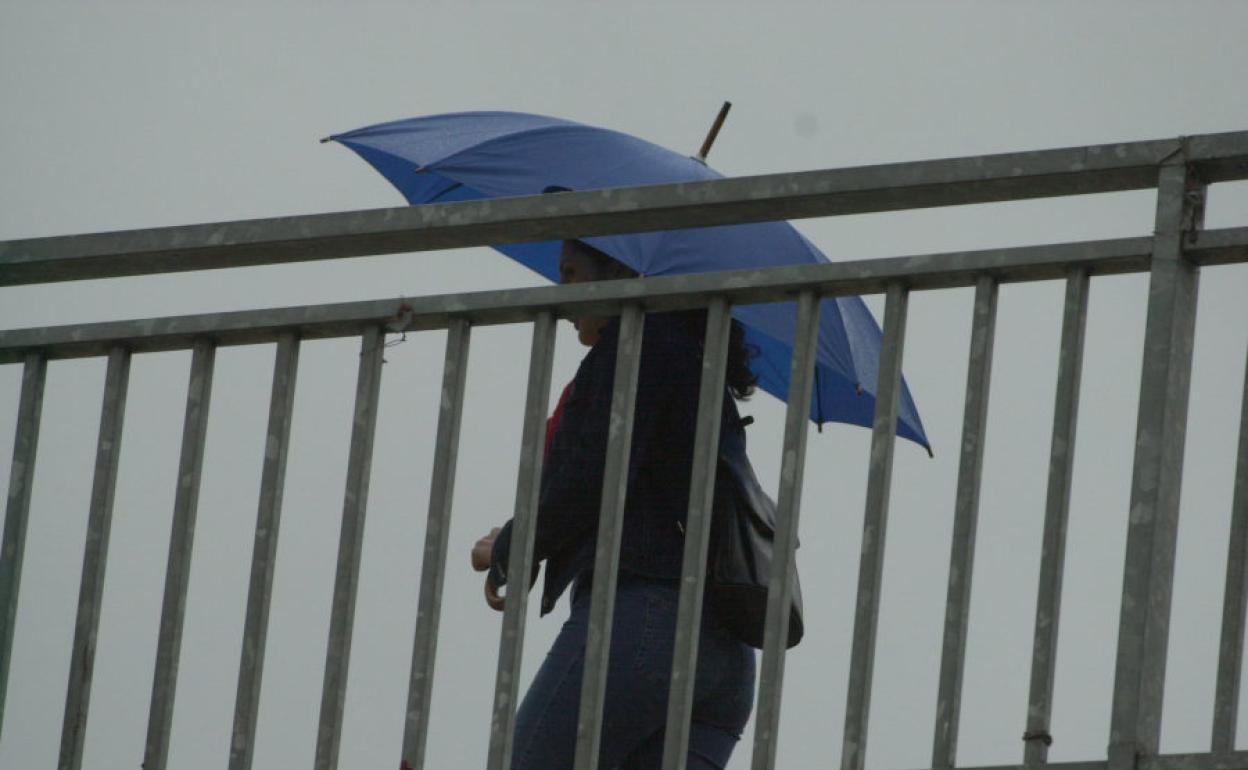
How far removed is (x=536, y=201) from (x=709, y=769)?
56.8 inches

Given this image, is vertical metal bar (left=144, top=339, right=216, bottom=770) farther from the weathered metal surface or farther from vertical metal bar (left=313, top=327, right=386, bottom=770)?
the weathered metal surface

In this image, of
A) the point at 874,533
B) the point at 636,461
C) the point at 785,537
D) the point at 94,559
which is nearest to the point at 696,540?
the point at 785,537

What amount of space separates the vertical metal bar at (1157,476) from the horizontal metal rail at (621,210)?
0.10 meters

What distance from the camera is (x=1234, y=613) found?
394 cm

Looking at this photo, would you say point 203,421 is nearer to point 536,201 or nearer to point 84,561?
point 84,561

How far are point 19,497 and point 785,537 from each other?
162 centimetres

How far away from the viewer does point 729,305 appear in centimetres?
431

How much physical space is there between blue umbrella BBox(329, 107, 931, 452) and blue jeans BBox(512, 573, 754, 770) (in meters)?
0.90

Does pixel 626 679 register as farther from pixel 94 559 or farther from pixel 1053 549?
pixel 1053 549

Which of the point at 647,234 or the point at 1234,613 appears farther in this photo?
the point at 647,234

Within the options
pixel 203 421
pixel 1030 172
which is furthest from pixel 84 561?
pixel 1030 172

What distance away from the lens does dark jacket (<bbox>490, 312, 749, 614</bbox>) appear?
4.77 meters

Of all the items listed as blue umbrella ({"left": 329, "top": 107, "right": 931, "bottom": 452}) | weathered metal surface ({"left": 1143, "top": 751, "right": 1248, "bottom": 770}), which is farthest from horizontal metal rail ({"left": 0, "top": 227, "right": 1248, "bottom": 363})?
blue umbrella ({"left": 329, "top": 107, "right": 931, "bottom": 452})

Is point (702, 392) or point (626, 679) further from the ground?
point (702, 392)
